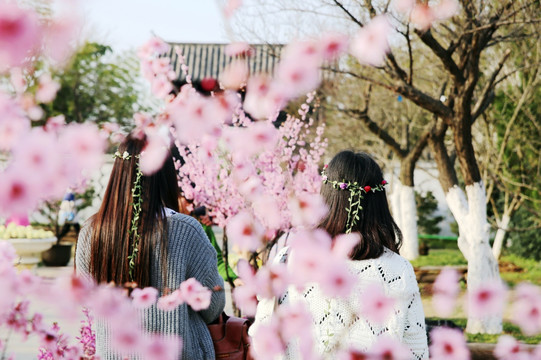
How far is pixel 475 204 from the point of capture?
6457 mm

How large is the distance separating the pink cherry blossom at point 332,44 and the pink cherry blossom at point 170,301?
1.14 metres

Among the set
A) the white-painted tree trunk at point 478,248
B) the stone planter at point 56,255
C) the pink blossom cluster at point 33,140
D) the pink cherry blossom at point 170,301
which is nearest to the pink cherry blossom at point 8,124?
the pink blossom cluster at point 33,140

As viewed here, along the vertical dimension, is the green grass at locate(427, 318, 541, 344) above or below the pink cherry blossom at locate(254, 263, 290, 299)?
below

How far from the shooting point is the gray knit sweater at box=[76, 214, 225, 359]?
2.18 metres

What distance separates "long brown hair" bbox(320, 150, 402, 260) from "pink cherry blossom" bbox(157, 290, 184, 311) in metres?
0.56

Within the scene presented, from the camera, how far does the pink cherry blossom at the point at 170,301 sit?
6.70 ft

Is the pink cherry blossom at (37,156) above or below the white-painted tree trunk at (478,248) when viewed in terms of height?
above

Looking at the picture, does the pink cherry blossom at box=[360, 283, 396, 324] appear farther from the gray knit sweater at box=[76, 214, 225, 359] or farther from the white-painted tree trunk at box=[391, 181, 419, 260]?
the white-painted tree trunk at box=[391, 181, 419, 260]

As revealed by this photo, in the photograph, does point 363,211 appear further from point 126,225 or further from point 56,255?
point 56,255

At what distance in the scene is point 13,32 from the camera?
31.2 inches

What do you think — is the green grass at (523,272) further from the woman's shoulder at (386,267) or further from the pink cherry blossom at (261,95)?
the pink cherry blossom at (261,95)

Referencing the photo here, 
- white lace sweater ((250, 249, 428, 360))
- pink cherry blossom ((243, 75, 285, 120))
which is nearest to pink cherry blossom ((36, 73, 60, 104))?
pink cherry blossom ((243, 75, 285, 120))

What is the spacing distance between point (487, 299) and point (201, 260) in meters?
1.22

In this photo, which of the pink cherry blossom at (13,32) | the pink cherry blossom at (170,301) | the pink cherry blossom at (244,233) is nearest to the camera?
the pink cherry blossom at (13,32)
